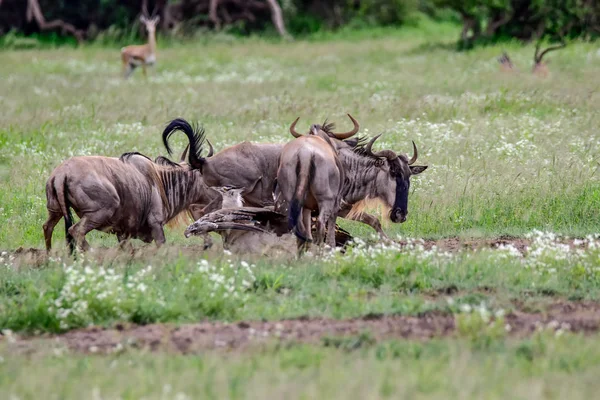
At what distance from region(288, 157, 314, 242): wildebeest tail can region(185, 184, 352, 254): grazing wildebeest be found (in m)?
0.22

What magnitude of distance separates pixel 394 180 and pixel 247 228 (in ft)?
6.51

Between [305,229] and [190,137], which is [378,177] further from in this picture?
[190,137]

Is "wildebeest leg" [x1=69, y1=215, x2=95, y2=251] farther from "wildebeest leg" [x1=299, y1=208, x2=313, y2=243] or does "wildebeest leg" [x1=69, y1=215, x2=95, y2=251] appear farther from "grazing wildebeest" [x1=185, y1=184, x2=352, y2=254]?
"wildebeest leg" [x1=299, y1=208, x2=313, y2=243]


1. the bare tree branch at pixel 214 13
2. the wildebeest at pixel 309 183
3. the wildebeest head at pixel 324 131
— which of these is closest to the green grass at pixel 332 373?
the wildebeest at pixel 309 183

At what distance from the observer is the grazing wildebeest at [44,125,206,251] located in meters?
9.60

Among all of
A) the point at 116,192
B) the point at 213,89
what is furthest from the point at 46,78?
the point at 116,192

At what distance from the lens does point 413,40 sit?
38219 millimetres

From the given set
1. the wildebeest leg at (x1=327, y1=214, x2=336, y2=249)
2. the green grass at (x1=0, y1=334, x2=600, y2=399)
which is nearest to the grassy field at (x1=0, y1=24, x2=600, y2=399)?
the green grass at (x1=0, y1=334, x2=600, y2=399)

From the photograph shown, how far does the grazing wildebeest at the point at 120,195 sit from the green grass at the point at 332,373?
3.33 m

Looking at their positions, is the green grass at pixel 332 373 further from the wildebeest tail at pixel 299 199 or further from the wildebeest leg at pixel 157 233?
the wildebeest leg at pixel 157 233

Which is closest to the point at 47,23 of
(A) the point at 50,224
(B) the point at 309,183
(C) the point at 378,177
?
(C) the point at 378,177

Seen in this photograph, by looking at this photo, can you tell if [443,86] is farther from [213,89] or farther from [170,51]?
[170,51]

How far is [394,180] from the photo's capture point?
11.0 metres

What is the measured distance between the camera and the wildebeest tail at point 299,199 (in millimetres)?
9617
